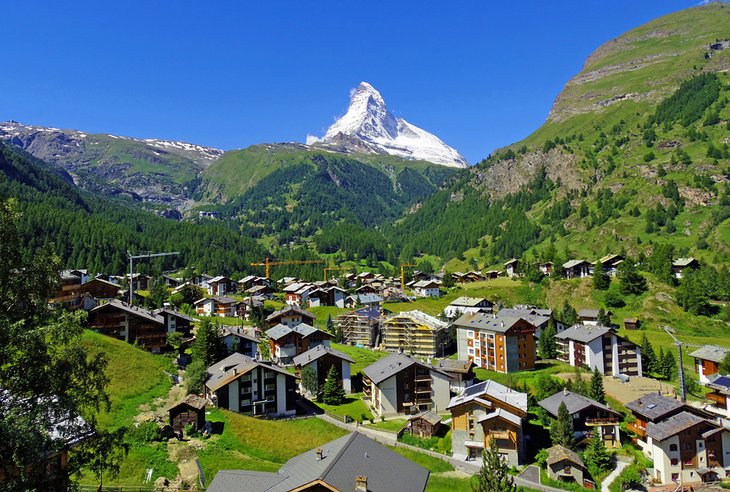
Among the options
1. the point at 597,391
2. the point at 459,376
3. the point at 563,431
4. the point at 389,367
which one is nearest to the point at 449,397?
the point at 459,376

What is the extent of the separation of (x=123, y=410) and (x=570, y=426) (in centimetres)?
4664

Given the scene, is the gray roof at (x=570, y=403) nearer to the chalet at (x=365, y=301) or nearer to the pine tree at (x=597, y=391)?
the pine tree at (x=597, y=391)

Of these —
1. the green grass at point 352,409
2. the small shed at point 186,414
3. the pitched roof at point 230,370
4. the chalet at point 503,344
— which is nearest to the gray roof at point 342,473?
the small shed at point 186,414

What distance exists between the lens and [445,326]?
104188 mm

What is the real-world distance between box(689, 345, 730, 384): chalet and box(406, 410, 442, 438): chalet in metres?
48.1

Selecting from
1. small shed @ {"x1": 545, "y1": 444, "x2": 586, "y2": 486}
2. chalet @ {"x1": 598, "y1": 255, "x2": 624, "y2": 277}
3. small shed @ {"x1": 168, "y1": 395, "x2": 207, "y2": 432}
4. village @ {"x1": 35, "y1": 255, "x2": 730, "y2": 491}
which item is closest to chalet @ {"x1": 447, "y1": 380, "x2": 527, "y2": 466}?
village @ {"x1": 35, "y1": 255, "x2": 730, "y2": 491}

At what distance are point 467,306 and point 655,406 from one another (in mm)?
69742

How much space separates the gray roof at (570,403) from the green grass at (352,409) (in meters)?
22.3

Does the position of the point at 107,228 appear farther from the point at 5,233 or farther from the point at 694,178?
the point at 694,178

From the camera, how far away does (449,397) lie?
7031 cm

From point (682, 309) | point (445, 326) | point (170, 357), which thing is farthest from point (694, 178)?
point (170, 357)

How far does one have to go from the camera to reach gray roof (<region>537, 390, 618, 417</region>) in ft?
190

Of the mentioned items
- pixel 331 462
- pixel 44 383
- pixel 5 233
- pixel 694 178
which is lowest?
pixel 331 462

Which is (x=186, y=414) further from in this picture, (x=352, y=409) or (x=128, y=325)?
(x=128, y=325)
